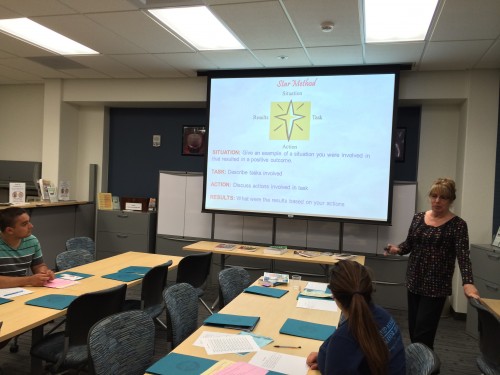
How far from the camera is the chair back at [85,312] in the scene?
89.4 inches

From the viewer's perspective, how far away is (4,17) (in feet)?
12.6

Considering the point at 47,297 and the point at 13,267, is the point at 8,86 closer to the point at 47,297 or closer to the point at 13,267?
the point at 13,267

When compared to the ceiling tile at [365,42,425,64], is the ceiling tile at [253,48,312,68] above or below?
above

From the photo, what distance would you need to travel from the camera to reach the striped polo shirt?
284 centimetres

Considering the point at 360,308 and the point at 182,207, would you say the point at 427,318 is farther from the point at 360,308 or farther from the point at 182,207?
the point at 182,207

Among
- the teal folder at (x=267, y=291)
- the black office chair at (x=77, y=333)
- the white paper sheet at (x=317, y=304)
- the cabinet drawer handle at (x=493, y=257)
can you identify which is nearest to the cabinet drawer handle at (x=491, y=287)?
the cabinet drawer handle at (x=493, y=257)

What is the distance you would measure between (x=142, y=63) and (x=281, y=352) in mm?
4309

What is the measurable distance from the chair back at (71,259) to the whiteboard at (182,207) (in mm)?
1871

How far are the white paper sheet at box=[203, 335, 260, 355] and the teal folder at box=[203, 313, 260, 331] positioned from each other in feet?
0.41

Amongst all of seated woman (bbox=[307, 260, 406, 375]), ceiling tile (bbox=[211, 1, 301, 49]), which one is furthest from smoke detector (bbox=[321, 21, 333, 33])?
seated woman (bbox=[307, 260, 406, 375])

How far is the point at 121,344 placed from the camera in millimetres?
1922

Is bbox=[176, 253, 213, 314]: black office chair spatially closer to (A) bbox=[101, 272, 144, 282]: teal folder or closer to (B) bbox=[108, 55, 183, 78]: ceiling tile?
(A) bbox=[101, 272, 144, 282]: teal folder

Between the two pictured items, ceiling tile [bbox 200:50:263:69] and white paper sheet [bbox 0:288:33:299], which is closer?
white paper sheet [bbox 0:288:33:299]

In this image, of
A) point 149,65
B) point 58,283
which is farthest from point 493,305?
point 149,65
